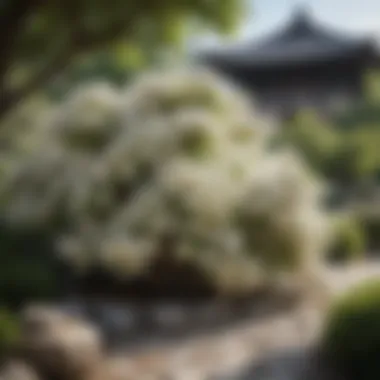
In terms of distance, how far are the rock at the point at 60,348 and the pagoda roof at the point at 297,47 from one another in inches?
23.1

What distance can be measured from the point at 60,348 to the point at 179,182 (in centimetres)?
41

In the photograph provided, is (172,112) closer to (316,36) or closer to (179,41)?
(179,41)

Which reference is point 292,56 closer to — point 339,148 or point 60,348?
point 339,148

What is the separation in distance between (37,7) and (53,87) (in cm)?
17

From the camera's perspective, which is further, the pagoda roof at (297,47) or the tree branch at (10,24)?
the tree branch at (10,24)

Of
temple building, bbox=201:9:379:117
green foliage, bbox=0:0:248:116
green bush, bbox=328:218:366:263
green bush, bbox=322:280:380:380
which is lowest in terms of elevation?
green bush, bbox=322:280:380:380

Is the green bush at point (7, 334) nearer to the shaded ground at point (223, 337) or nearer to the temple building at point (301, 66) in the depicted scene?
the shaded ground at point (223, 337)

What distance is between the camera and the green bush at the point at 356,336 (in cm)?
134

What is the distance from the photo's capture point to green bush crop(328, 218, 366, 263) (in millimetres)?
1421

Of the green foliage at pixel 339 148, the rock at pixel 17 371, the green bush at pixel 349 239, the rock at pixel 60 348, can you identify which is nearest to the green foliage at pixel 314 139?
the green foliage at pixel 339 148

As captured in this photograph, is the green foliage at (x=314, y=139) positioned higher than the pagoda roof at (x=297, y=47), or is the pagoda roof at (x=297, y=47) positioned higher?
the pagoda roof at (x=297, y=47)

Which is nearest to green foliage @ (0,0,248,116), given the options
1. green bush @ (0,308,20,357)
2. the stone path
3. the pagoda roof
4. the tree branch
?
the tree branch

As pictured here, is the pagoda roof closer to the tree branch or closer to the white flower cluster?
the white flower cluster

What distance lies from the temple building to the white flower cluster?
0.04 metres
